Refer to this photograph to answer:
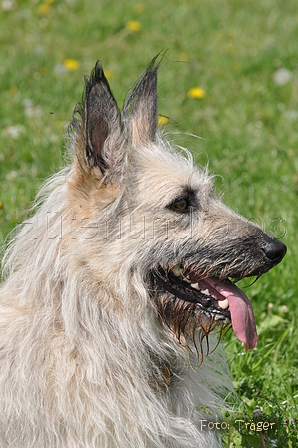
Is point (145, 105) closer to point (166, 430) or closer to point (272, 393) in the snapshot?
point (166, 430)

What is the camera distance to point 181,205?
9.27 feet

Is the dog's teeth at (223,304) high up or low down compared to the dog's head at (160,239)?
down

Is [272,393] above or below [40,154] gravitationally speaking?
below

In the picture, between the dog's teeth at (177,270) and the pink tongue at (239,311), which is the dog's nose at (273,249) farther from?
the dog's teeth at (177,270)

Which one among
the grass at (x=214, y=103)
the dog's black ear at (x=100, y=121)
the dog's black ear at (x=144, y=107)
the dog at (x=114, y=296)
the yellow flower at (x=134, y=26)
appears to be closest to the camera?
the dog's black ear at (x=100, y=121)

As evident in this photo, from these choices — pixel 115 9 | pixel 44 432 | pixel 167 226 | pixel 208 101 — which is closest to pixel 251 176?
pixel 208 101

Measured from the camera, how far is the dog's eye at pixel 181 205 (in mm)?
2801

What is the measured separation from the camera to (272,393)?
3641mm

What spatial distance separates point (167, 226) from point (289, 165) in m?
3.43

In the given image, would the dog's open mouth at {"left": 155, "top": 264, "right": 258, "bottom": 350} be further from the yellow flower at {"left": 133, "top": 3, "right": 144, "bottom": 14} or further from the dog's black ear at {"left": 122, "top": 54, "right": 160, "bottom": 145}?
the yellow flower at {"left": 133, "top": 3, "right": 144, "bottom": 14}

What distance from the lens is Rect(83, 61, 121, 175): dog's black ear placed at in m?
2.58

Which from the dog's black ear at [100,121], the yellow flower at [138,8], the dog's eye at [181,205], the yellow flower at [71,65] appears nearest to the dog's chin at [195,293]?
the dog's eye at [181,205]

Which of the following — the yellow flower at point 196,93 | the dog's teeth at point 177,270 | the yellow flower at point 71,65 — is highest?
the yellow flower at point 71,65

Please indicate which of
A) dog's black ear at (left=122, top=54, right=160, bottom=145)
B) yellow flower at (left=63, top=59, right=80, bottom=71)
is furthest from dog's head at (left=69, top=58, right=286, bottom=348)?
yellow flower at (left=63, top=59, right=80, bottom=71)
